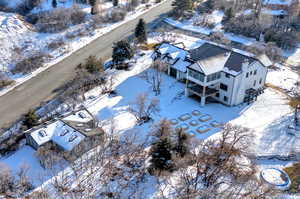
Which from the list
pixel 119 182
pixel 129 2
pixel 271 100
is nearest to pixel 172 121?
pixel 119 182

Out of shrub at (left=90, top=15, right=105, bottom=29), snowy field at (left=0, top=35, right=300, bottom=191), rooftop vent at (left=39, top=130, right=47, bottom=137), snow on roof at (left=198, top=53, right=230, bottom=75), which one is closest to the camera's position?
rooftop vent at (left=39, top=130, right=47, bottom=137)

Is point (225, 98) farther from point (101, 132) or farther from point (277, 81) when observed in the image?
point (101, 132)

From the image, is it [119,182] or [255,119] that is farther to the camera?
[255,119]

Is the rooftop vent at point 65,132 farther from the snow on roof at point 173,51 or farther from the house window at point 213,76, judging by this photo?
the snow on roof at point 173,51

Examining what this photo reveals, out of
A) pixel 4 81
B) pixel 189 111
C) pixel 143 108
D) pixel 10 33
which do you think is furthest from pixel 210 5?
pixel 4 81

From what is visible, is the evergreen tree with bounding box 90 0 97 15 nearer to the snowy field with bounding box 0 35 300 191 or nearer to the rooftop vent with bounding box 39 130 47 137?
the snowy field with bounding box 0 35 300 191

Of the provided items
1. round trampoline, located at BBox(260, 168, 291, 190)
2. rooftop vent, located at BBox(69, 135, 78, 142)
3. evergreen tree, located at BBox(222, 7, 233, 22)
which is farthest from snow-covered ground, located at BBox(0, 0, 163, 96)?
round trampoline, located at BBox(260, 168, 291, 190)
